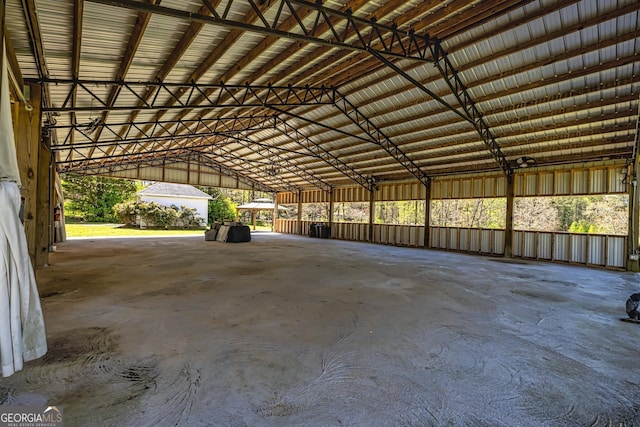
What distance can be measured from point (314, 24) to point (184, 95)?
17.3ft

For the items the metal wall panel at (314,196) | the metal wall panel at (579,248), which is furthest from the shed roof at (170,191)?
the metal wall panel at (579,248)

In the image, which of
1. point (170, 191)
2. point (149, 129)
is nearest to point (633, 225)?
point (149, 129)

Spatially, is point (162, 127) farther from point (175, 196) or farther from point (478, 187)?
point (175, 196)

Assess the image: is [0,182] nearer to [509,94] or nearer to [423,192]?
[509,94]

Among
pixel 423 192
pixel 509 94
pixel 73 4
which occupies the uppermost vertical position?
pixel 509 94

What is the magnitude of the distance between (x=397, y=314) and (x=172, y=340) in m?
3.02

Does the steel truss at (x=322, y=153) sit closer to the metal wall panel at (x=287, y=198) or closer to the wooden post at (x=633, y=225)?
the metal wall panel at (x=287, y=198)

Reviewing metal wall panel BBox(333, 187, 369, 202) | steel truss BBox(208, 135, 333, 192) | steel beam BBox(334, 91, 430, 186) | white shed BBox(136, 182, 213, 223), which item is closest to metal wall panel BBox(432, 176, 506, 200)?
steel beam BBox(334, 91, 430, 186)

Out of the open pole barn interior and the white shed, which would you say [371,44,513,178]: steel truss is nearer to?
the open pole barn interior

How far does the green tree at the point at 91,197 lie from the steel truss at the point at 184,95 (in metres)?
26.0

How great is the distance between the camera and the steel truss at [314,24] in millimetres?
4284

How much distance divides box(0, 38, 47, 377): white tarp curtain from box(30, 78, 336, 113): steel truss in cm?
539

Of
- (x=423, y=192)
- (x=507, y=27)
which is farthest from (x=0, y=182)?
(x=423, y=192)

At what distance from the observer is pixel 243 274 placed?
24.6 feet
